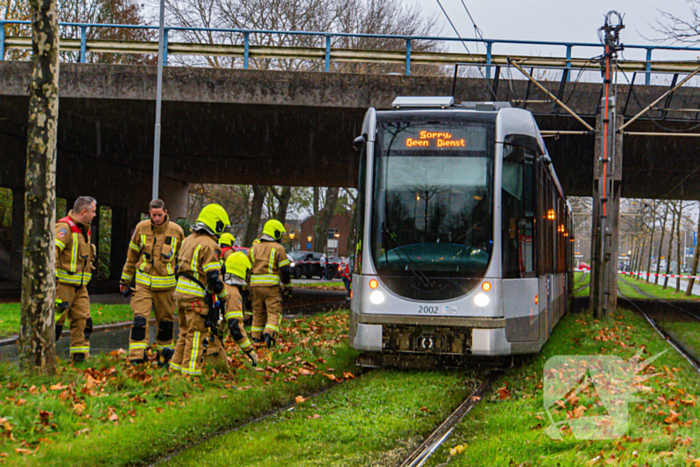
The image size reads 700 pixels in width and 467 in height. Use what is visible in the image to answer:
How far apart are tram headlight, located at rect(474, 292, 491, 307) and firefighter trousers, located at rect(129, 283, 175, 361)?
357 cm

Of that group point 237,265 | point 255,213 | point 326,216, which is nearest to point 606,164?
point 237,265

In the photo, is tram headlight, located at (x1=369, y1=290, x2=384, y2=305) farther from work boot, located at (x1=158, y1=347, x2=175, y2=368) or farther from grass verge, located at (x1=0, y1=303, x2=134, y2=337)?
grass verge, located at (x1=0, y1=303, x2=134, y2=337)

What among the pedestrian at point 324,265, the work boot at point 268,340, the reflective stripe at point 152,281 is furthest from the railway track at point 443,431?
the pedestrian at point 324,265

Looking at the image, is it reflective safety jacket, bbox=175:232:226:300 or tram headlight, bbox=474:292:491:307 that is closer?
reflective safety jacket, bbox=175:232:226:300

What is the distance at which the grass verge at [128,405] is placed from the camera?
5156mm

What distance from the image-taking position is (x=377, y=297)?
29.0 feet

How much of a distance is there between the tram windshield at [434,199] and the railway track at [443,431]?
1467 millimetres

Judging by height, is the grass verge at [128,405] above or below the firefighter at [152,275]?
below

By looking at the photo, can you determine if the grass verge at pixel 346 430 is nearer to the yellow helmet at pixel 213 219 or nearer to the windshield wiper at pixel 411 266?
the windshield wiper at pixel 411 266

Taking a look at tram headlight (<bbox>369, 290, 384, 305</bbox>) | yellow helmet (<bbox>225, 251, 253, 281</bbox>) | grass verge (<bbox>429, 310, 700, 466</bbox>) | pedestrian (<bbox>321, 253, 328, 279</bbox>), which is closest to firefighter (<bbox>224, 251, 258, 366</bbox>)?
yellow helmet (<bbox>225, 251, 253, 281</bbox>)

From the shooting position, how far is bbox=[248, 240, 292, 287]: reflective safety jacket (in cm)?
1059

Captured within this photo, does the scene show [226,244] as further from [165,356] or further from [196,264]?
[196,264]

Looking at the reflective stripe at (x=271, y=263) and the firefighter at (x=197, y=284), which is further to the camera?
the reflective stripe at (x=271, y=263)

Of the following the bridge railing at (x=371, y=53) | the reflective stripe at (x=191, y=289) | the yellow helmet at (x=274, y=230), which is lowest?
the reflective stripe at (x=191, y=289)
